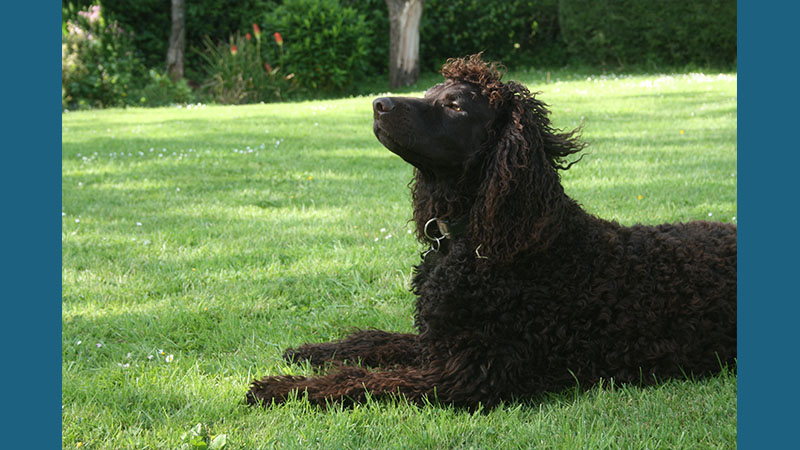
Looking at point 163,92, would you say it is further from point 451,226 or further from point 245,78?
point 451,226

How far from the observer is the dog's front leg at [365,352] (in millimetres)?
3514

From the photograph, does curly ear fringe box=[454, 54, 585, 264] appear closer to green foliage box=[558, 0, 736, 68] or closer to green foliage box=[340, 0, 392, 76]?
green foliage box=[558, 0, 736, 68]

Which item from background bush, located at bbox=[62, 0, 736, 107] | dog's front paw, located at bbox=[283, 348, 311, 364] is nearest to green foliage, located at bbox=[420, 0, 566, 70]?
background bush, located at bbox=[62, 0, 736, 107]

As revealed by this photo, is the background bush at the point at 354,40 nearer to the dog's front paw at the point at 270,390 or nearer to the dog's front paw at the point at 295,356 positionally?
the dog's front paw at the point at 295,356

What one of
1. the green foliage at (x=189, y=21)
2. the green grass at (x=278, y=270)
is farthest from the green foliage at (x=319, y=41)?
the green grass at (x=278, y=270)

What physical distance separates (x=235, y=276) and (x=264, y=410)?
6.22ft

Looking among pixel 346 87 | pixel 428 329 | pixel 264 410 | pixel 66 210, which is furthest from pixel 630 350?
pixel 346 87

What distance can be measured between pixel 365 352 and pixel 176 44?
15.8m

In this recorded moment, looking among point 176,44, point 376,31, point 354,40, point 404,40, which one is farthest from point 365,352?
point 376,31

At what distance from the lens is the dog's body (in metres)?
2.97

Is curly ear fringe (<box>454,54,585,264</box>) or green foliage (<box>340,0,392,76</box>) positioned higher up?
green foliage (<box>340,0,392,76</box>)

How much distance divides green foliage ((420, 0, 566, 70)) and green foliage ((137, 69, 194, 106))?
268 inches

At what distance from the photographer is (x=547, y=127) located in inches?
124

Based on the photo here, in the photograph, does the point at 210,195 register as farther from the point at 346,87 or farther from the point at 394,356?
the point at 346,87
